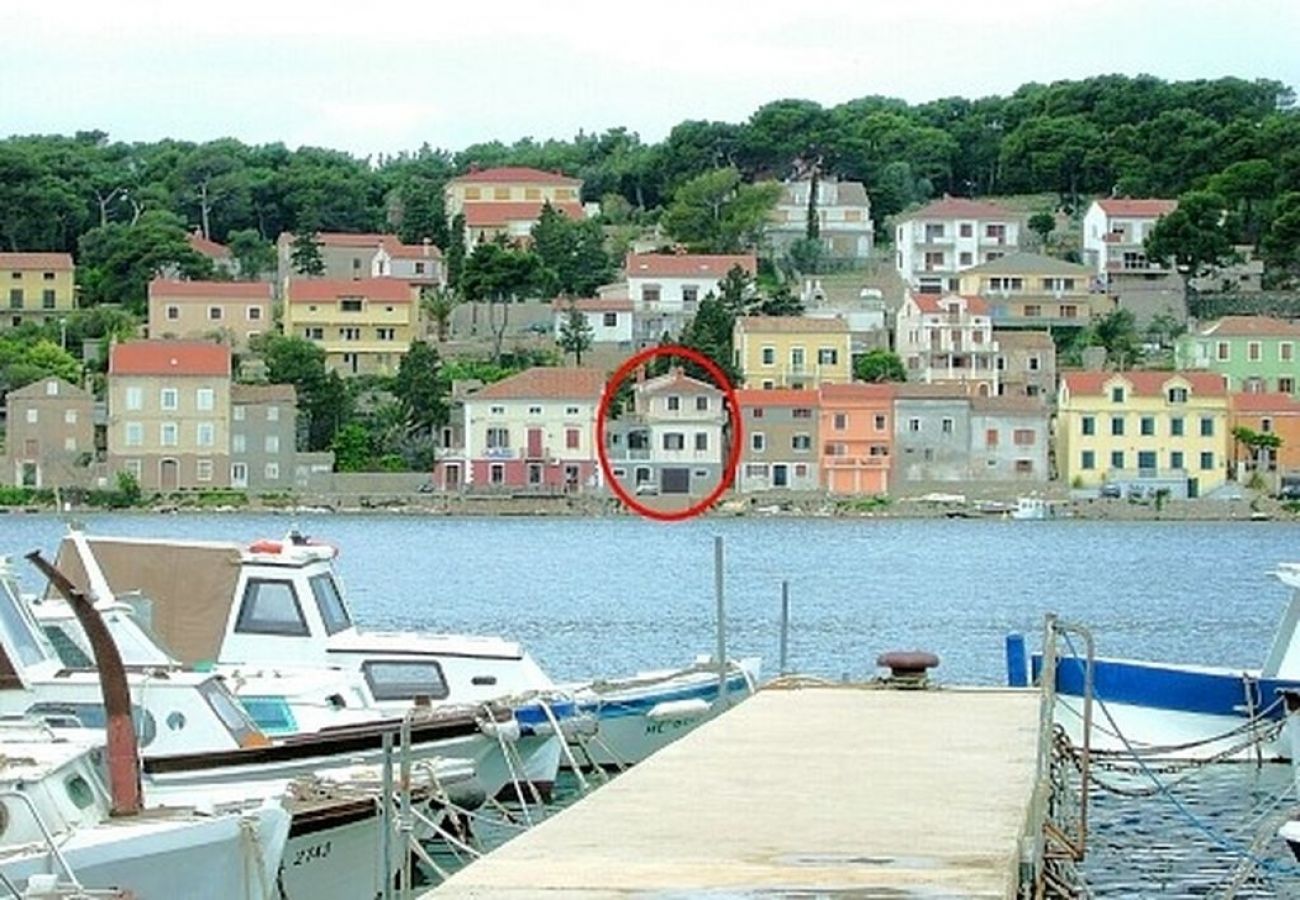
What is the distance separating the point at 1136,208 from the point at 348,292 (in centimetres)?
4077

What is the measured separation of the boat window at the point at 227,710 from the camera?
2044 centimetres

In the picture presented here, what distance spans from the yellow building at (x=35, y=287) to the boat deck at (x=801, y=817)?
126m

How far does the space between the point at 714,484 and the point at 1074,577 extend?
32.7m

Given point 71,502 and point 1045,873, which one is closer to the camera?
point 1045,873

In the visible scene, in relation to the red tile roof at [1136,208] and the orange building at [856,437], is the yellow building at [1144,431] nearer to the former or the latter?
the orange building at [856,437]

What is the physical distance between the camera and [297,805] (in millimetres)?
18078

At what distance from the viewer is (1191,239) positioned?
148 metres

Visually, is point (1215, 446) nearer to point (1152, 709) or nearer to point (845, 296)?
point (845, 296)

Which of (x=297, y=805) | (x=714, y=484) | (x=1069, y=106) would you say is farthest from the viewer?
(x=1069, y=106)

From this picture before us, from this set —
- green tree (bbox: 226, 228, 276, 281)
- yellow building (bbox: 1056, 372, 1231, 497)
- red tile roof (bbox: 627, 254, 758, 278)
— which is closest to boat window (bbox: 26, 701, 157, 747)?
yellow building (bbox: 1056, 372, 1231, 497)

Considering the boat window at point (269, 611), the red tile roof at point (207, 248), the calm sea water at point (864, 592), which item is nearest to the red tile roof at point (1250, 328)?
the calm sea water at point (864, 592)

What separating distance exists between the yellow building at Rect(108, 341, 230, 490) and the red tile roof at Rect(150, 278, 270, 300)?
38.3 ft

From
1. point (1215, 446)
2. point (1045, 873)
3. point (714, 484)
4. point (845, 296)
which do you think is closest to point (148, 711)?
point (1045, 873)

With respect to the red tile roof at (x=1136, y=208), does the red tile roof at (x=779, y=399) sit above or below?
below
